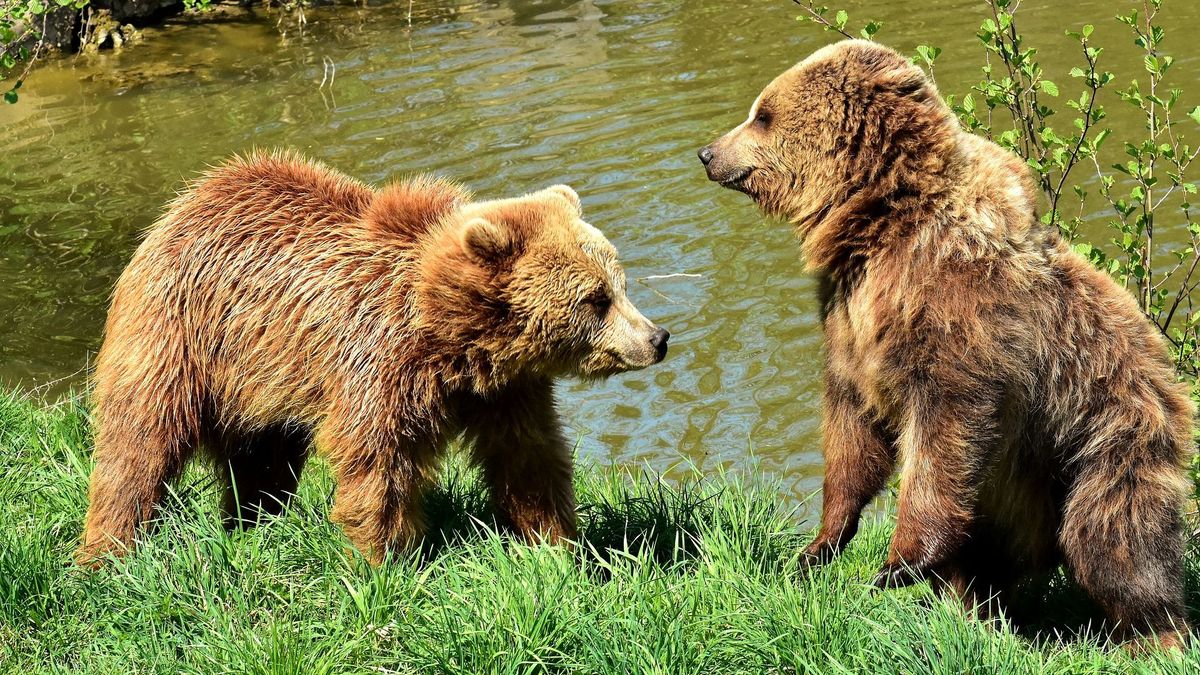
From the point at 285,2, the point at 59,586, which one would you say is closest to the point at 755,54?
the point at 285,2

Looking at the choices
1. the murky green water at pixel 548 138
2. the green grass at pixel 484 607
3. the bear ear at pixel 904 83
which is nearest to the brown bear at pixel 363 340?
the green grass at pixel 484 607

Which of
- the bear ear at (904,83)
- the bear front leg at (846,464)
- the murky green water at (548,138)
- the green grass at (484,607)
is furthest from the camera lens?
the murky green water at (548,138)

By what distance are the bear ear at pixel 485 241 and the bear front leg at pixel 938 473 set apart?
4.62 feet

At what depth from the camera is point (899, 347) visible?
4.07 m

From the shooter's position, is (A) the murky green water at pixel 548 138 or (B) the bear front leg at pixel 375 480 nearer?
(B) the bear front leg at pixel 375 480

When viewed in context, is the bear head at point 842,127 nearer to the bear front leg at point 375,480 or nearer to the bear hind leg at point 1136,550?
the bear hind leg at point 1136,550

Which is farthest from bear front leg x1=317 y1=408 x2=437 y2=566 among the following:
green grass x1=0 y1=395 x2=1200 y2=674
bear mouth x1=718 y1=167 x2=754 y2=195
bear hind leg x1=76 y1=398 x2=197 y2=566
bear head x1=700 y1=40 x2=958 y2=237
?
bear head x1=700 y1=40 x2=958 y2=237

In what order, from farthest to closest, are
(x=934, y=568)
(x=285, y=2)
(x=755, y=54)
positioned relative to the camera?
1. (x=285, y=2)
2. (x=755, y=54)
3. (x=934, y=568)

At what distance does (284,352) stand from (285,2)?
489 inches

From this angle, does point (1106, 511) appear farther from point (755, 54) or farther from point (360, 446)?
point (755, 54)

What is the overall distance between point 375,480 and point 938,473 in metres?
1.81

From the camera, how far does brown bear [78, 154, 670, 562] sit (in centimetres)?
414

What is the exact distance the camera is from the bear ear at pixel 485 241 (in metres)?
4.07

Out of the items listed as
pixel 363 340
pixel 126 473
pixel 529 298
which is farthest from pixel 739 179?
pixel 126 473
